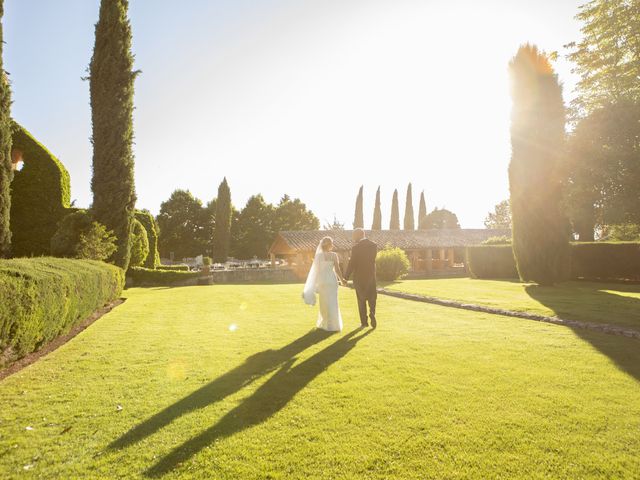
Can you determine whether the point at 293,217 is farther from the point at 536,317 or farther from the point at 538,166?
the point at 536,317

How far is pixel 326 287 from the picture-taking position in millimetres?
8594

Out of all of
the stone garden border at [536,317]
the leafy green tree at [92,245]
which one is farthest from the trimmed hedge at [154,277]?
the stone garden border at [536,317]

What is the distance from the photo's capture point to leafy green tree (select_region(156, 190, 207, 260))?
60.6 metres

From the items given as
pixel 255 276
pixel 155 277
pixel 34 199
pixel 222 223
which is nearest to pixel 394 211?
pixel 222 223

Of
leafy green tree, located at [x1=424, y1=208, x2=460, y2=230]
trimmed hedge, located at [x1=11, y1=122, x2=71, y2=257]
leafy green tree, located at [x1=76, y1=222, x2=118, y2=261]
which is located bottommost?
leafy green tree, located at [x1=76, y1=222, x2=118, y2=261]

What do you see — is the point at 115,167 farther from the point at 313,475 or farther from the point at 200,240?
the point at 200,240

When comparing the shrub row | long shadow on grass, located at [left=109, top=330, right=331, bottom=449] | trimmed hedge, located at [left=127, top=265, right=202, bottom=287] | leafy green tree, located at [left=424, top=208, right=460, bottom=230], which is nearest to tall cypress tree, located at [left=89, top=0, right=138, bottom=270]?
trimmed hedge, located at [left=127, top=265, right=202, bottom=287]

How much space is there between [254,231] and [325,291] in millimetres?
53881

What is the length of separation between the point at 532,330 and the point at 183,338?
7.35 metres

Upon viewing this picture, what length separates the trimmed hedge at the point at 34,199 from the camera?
16.6 meters

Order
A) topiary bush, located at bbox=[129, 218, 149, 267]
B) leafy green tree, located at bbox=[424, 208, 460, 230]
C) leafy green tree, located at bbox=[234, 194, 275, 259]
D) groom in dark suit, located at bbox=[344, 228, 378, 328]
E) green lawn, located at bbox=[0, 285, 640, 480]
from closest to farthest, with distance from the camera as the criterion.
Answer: green lawn, located at bbox=[0, 285, 640, 480]
groom in dark suit, located at bbox=[344, 228, 378, 328]
topiary bush, located at bbox=[129, 218, 149, 267]
leafy green tree, located at bbox=[234, 194, 275, 259]
leafy green tree, located at bbox=[424, 208, 460, 230]

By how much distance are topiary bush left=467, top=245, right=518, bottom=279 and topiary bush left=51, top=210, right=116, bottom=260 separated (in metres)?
25.0

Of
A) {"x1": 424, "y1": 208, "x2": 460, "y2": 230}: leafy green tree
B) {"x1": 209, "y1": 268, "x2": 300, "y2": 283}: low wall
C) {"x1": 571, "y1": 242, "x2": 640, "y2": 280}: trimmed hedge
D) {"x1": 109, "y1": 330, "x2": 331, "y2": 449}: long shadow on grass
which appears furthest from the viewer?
{"x1": 424, "y1": 208, "x2": 460, "y2": 230}: leafy green tree

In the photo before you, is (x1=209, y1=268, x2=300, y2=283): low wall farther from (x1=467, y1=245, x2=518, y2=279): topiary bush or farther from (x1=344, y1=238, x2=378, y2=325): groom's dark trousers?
(x1=344, y1=238, x2=378, y2=325): groom's dark trousers
